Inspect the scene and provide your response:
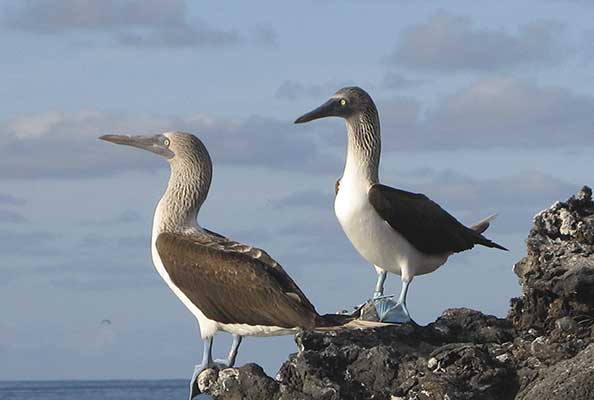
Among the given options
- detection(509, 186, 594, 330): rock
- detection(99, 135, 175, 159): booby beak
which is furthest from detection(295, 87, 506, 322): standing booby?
detection(509, 186, 594, 330): rock

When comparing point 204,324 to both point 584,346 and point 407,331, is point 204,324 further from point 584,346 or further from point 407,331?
point 584,346

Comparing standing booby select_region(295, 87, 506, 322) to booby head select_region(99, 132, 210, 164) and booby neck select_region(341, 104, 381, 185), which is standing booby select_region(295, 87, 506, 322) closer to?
booby neck select_region(341, 104, 381, 185)

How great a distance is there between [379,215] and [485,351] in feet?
10.8

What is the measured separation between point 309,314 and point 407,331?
0.85 meters

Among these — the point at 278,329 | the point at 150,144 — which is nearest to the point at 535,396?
the point at 278,329

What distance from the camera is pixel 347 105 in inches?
677

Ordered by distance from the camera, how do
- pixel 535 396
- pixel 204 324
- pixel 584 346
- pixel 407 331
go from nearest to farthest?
pixel 535 396 < pixel 584 346 < pixel 407 331 < pixel 204 324

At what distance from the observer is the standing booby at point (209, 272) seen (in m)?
14.9

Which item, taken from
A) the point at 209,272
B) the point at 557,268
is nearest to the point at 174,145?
the point at 209,272

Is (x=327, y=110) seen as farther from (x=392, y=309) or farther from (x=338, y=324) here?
(x=338, y=324)

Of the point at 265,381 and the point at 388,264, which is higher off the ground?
the point at 388,264

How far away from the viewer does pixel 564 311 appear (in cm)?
1416

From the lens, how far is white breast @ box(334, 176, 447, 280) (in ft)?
54.4

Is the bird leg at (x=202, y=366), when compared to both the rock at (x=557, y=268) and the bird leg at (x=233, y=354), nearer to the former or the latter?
the bird leg at (x=233, y=354)
